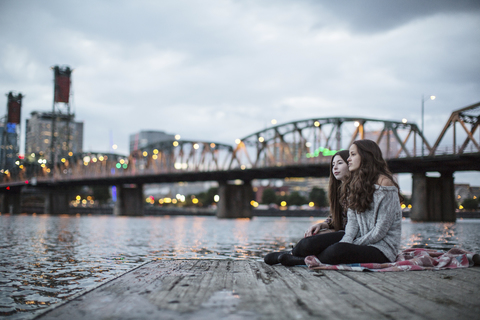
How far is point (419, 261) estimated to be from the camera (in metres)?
6.47

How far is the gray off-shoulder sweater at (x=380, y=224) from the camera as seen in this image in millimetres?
6059

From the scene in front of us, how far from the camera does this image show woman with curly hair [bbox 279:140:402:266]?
6.07m

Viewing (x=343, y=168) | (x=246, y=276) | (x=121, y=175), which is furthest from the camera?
(x=121, y=175)

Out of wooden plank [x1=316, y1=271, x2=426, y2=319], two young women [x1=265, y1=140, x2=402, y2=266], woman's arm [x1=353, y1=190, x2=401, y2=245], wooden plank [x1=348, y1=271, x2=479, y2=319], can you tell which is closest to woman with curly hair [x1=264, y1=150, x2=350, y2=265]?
two young women [x1=265, y1=140, x2=402, y2=266]

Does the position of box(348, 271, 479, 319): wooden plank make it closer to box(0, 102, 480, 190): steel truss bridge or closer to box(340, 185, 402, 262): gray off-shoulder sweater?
box(340, 185, 402, 262): gray off-shoulder sweater

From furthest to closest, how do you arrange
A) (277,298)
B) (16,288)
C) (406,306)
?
1. (16,288)
2. (277,298)
3. (406,306)

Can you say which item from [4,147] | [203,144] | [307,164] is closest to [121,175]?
[203,144]

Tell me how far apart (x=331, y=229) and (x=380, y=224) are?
1.31 m

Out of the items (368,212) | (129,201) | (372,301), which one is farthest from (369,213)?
(129,201)

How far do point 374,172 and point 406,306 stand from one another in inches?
101

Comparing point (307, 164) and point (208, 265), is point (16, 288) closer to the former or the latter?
point (208, 265)

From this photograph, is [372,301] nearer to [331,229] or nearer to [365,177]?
[365,177]

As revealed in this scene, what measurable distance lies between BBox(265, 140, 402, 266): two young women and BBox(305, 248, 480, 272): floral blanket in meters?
0.12

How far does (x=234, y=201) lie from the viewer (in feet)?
269
